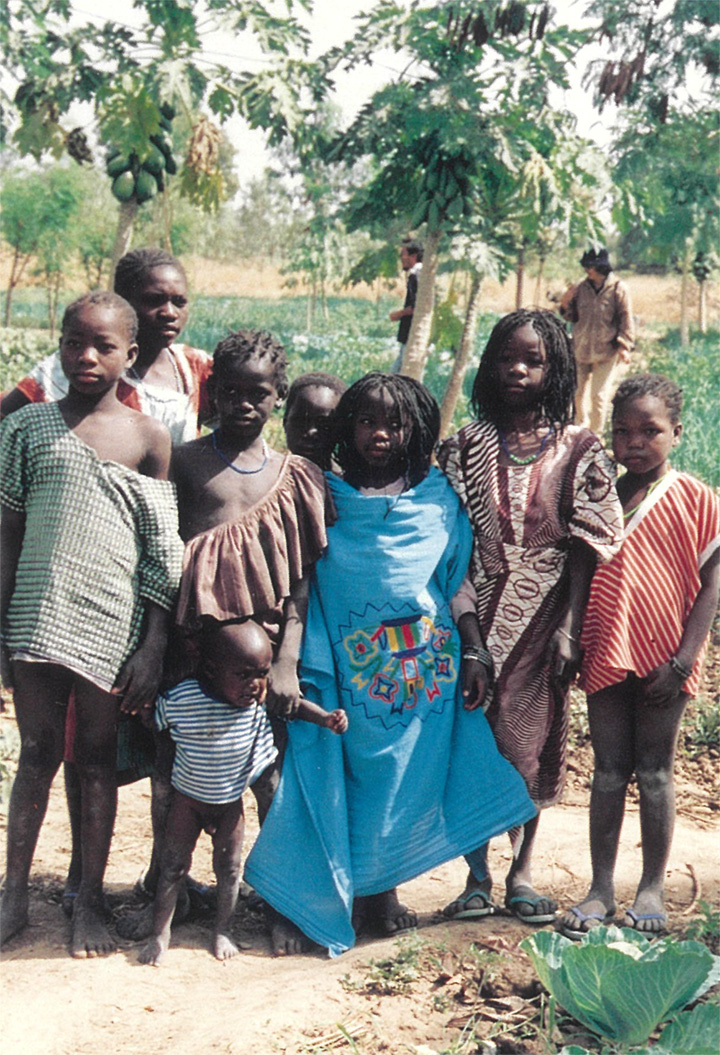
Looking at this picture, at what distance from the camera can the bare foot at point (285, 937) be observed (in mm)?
2852

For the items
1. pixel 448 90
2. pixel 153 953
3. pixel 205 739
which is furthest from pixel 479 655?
pixel 448 90

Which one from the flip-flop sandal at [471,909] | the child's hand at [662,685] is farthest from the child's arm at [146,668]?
the child's hand at [662,685]

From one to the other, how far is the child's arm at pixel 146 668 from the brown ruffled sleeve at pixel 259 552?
6 centimetres

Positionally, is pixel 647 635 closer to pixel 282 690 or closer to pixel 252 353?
pixel 282 690

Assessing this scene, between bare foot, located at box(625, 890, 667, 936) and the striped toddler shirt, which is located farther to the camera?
bare foot, located at box(625, 890, 667, 936)

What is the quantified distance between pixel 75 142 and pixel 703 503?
6045mm

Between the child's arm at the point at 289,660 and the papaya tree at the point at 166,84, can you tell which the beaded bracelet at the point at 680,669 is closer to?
the child's arm at the point at 289,660

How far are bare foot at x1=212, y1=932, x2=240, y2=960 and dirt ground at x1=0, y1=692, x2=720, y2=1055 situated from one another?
0.10ft

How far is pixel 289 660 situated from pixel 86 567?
0.56 meters

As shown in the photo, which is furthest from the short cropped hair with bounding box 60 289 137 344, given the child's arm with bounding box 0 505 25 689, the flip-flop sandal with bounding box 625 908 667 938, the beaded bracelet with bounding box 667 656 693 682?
the flip-flop sandal with bounding box 625 908 667 938

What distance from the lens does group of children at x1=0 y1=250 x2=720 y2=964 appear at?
2678 mm

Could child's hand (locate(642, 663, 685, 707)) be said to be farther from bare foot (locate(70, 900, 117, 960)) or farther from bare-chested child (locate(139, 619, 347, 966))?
bare foot (locate(70, 900, 117, 960))

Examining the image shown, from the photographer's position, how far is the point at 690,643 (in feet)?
9.72

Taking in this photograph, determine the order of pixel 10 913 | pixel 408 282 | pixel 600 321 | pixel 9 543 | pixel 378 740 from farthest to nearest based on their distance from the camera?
1. pixel 600 321
2. pixel 408 282
3. pixel 378 740
4. pixel 10 913
5. pixel 9 543
